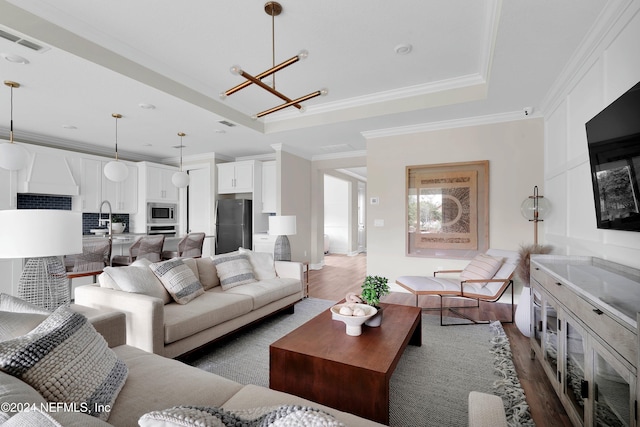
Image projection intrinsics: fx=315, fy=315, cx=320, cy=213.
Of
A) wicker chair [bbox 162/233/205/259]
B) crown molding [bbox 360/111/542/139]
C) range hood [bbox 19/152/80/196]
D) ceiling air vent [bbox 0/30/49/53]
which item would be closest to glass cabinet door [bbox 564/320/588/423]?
crown molding [bbox 360/111/542/139]

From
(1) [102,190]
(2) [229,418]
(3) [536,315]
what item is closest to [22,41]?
(2) [229,418]

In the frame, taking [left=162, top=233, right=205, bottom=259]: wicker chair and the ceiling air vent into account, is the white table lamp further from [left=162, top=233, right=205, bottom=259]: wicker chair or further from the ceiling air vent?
the ceiling air vent

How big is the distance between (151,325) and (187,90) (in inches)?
109

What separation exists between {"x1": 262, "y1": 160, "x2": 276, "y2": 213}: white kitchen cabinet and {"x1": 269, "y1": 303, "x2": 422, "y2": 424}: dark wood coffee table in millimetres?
4371

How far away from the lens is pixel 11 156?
3.46 metres

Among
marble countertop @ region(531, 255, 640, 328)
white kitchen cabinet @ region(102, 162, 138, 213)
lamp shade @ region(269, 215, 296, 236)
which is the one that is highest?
white kitchen cabinet @ region(102, 162, 138, 213)

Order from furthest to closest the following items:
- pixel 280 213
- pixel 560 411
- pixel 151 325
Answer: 1. pixel 280 213
2. pixel 151 325
3. pixel 560 411

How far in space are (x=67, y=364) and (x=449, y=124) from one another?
4.72 m

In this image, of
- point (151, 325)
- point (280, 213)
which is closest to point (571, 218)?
point (151, 325)

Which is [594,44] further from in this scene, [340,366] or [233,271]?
[233,271]

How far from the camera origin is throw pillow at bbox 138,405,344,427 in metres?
0.58

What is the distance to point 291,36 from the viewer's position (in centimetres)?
283

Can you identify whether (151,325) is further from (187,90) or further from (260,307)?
(187,90)

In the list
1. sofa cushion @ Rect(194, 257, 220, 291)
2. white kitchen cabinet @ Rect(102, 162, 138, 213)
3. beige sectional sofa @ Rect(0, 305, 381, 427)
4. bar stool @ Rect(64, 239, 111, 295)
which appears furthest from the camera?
white kitchen cabinet @ Rect(102, 162, 138, 213)
